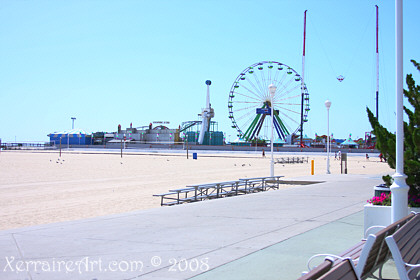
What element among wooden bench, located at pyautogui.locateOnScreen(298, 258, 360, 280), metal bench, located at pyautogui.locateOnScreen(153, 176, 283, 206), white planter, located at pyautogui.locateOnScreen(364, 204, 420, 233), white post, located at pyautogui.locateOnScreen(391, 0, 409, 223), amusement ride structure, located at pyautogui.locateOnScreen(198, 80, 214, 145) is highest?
amusement ride structure, located at pyautogui.locateOnScreen(198, 80, 214, 145)

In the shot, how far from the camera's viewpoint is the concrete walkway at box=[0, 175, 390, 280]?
4.76 metres

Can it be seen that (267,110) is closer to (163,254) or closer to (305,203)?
(305,203)

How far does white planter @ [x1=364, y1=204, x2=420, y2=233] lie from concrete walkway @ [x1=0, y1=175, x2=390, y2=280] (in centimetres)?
40

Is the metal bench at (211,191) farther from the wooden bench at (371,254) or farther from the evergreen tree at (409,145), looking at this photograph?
the wooden bench at (371,254)

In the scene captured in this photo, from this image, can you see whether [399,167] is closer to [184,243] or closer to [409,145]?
[409,145]

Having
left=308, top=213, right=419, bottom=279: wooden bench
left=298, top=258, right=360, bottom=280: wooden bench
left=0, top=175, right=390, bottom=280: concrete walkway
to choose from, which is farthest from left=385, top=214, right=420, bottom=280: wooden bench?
left=0, top=175, right=390, bottom=280: concrete walkway

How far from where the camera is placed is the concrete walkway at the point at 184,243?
4.76 meters

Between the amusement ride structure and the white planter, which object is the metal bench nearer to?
the white planter

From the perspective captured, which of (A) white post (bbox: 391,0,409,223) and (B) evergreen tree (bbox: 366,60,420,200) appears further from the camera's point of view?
(B) evergreen tree (bbox: 366,60,420,200)

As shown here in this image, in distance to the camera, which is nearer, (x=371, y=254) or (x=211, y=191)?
(x=371, y=254)

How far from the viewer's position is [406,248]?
3758mm

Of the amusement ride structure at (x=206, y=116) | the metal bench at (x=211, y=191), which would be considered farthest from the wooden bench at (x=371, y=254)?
the amusement ride structure at (x=206, y=116)

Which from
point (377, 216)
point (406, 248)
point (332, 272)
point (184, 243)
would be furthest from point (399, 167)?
point (332, 272)

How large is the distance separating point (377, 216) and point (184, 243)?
8.86 ft
